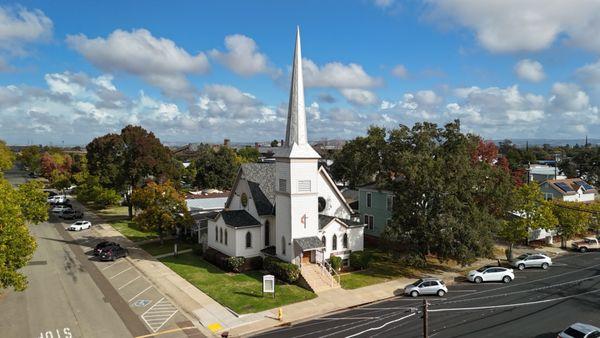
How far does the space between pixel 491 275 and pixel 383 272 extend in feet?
28.0

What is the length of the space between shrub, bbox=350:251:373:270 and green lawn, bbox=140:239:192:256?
1838 centimetres

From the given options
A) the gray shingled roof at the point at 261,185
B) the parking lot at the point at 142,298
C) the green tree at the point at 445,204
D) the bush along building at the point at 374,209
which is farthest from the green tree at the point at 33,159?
the green tree at the point at 445,204

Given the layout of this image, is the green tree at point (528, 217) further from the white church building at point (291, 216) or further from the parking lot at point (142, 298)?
the parking lot at point (142, 298)

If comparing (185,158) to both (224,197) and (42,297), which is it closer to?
(224,197)

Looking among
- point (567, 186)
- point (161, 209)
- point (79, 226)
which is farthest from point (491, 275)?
point (79, 226)

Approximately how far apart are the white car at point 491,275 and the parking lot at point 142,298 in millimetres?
21940

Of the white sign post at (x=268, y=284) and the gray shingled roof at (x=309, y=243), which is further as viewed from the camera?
the gray shingled roof at (x=309, y=243)

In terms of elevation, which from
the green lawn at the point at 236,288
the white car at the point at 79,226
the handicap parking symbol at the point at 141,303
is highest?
the white car at the point at 79,226

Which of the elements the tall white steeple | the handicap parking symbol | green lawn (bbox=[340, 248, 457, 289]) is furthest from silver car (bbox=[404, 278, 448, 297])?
the handicap parking symbol

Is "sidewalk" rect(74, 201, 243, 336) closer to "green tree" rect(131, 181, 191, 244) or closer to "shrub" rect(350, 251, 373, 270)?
"green tree" rect(131, 181, 191, 244)

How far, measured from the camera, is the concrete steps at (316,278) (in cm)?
3065

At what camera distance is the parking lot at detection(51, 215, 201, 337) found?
24.1m

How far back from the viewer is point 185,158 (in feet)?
512

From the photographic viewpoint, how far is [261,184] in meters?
39.9
